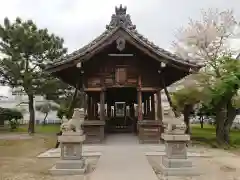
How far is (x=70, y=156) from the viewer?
7941 mm

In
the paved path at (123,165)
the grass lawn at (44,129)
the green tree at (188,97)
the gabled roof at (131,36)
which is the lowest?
the paved path at (123,165)

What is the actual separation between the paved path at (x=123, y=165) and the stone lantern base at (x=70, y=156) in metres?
0.51

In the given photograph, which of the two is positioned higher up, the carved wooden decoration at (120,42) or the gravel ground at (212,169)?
the carved wooden decoration at (120,42)

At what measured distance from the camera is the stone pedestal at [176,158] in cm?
761

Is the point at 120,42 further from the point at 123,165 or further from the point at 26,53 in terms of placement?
the point at 26,53

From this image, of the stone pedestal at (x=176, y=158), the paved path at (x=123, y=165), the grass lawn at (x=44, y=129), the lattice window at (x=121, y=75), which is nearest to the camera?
the paved path at (x=123, y=165)

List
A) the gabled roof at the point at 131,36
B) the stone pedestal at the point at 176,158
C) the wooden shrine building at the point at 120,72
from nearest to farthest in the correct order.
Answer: the stone pedestal at the point at 176,158, the gabled roof at the point at 131,36, the wooden shrine building at the point at 120,72

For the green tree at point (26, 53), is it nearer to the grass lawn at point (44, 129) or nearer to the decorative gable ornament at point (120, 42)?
the grass lawn at point (44, 129)

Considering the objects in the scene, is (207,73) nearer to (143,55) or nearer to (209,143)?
(209,143)

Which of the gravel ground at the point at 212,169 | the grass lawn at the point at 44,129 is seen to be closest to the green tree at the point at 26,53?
the grass lawn at the point at 44,129

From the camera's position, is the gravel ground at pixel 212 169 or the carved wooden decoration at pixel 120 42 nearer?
the gravel ground at pixel 212 169

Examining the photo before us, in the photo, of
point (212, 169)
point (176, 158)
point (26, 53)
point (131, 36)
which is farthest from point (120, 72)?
point (26, 53)

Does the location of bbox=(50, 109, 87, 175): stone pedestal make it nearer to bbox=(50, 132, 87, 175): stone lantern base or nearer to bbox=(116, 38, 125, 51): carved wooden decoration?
bbox=(50, 132, 87, 175): stone lantern base

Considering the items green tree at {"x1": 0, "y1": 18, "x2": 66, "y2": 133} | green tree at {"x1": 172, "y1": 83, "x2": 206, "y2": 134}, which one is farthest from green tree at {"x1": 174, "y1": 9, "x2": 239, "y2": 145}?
green tree at {"x1": 0, "y1": 18, "x2": 66, "y2": 133}
